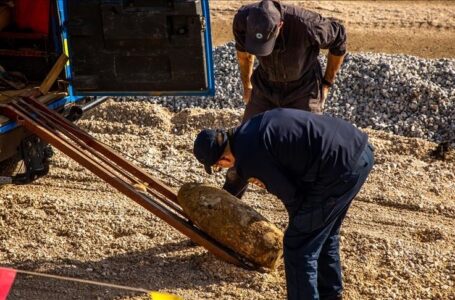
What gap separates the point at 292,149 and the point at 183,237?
6.66 feet

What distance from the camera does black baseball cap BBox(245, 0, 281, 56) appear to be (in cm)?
589

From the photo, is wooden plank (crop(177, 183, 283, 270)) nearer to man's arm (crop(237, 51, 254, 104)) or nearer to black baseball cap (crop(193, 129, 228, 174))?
black baseball cap (crop(193, 129, 228, 174))

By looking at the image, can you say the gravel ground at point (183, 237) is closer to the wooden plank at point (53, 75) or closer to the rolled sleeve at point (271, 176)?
the wooden plank at point (53, 75)

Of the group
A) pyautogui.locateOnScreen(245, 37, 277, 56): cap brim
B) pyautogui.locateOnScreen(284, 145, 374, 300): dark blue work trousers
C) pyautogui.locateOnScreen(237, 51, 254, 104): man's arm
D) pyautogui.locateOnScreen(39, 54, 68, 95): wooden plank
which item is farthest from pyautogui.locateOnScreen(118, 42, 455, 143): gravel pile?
pyautogui.locateOnScreen(284, 145, 374, 300): dark blue work trousers

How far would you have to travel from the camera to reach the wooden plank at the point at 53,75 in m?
7.39

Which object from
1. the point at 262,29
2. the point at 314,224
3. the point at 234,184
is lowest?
the point at 234,184

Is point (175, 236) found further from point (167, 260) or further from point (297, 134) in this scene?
point (297, 134)

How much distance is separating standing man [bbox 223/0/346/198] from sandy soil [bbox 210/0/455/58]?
19.5ft

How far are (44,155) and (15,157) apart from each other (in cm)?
28

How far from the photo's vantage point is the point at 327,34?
6258 mm

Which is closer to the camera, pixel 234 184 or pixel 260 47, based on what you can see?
pixel 260 47

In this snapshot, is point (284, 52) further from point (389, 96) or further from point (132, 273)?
point (389, 96)

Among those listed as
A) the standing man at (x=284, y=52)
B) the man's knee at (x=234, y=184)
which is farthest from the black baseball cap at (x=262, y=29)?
the man's knee at (x=234, y=184)

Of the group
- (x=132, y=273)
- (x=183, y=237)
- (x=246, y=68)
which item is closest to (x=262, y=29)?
(x=246, y=68)
